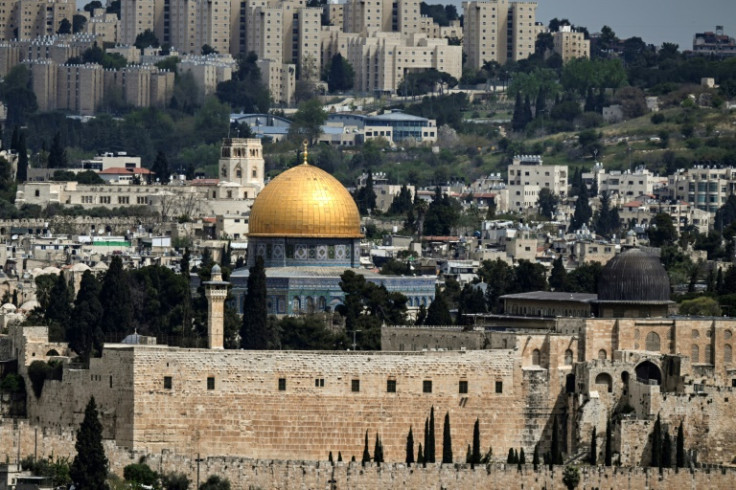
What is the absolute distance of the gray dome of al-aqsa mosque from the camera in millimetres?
79000

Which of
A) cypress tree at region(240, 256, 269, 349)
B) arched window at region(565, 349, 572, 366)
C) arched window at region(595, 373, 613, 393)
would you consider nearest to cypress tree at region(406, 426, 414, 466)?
arched window at region(595, 373, 613, 393)

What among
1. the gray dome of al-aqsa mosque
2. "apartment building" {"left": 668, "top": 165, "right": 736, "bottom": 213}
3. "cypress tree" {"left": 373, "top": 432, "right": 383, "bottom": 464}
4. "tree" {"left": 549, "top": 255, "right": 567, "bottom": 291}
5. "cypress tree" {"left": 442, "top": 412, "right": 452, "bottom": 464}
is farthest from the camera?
"apartment building" {"left": 668, "top": 165, "right": 736, "bottom": 213}

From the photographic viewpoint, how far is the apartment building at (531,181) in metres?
167

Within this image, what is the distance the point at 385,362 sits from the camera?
73.8 metres

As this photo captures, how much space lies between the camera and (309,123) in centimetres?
19300

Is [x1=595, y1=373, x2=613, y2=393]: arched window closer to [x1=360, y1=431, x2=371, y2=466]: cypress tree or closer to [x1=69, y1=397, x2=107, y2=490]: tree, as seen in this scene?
[x1=360, y1=431, x2=371, y2=466]: cypress tree

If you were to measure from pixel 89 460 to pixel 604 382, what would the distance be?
13.4 metres

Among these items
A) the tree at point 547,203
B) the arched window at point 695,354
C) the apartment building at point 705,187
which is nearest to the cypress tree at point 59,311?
the arched window at point 695,354

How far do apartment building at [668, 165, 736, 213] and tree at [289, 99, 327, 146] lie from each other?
32.1m

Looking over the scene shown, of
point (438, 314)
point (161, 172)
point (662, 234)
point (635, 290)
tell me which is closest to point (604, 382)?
point (635, 290)

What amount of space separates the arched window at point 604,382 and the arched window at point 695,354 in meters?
3.24

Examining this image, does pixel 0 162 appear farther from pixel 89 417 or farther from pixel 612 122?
pixel 89 417

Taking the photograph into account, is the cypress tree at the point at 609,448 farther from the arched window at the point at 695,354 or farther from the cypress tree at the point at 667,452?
the arched window at the point at 695,354

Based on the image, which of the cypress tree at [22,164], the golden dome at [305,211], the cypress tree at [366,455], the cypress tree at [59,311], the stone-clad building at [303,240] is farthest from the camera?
the cypress tree at [22,164]
